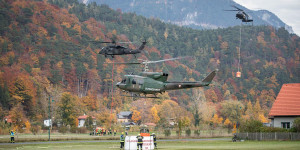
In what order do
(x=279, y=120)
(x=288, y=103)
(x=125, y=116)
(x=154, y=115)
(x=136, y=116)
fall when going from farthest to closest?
(x=125, y=116) → (x=136, y=116) → (x=154, y=115) → (x=288, y=103) → (x=279, y=120)

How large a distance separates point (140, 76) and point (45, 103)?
9669cm

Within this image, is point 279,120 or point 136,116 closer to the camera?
point 279,120

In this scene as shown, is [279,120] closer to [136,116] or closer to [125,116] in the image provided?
[136,116]

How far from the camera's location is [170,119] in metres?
143

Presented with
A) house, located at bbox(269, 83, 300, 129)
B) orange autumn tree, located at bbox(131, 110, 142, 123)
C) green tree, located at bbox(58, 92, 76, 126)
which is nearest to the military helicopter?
house, located at bbox(269, 83, 300, 129)

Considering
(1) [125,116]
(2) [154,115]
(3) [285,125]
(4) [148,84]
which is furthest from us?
(1) [125,116]

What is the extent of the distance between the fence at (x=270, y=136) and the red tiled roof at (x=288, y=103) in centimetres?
801

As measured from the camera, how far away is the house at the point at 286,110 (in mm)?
70875

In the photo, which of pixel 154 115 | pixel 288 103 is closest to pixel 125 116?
pixel 154 115

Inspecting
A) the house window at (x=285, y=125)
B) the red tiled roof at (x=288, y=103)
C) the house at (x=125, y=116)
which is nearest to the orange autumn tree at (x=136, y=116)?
the house at (x=125, y=116)

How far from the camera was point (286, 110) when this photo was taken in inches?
2820

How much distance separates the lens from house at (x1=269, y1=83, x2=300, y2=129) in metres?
70.9

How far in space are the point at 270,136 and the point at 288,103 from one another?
10.8 metres

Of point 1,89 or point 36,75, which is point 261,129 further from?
point 36,75
